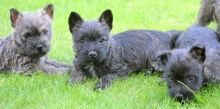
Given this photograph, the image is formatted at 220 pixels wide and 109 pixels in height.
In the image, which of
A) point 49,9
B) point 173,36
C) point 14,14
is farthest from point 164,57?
point 14,14

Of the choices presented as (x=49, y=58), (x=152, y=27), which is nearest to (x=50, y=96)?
(x=49, y=58)

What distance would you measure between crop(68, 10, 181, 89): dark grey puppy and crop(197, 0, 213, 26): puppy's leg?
1127 mm

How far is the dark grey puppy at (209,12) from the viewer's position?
9641mm

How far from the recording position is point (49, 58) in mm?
9516


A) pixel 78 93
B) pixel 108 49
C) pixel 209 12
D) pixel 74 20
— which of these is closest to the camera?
pixel 78 93

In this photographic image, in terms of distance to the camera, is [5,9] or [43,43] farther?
[5,9]

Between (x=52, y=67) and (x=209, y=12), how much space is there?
3248 millimetres

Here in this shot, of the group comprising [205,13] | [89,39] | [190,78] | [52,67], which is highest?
[205,13]

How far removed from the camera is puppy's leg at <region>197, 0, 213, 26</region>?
9.94 meters

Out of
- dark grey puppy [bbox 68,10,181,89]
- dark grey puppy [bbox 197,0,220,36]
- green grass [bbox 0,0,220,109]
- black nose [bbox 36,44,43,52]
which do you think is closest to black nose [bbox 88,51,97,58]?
dark grey puppy [bbox 68,10,181,89]

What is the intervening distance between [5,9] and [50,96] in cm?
616

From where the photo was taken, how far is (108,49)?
8195mm

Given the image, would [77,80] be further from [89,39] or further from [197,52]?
[197,52]

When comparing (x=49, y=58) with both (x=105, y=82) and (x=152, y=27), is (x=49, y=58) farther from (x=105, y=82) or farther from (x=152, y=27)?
(x=152, y=27)
